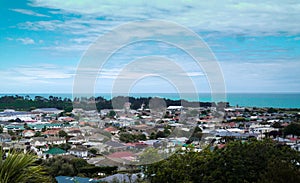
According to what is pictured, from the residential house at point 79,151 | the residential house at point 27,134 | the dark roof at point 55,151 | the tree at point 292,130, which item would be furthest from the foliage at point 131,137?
the tree at point 292,130

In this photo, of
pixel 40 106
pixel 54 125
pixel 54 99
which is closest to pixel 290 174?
pixel 54 125

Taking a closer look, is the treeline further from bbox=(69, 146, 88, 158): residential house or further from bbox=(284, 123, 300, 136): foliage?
bbox=(284, 123, 300, 136): foliage

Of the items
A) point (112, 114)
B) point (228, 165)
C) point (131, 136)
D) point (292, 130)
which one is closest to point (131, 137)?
point (131, 136)

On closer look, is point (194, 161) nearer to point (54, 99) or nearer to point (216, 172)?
point (216, 172)

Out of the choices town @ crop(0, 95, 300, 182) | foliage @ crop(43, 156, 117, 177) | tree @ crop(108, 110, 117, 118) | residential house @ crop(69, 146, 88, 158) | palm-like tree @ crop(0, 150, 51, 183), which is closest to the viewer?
palm-like tree @ crop(0, 150, 51, 183)

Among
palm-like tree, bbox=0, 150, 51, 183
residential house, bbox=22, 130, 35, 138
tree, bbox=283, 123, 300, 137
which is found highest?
palm-like tree, bbox=0, 150, 51, 183

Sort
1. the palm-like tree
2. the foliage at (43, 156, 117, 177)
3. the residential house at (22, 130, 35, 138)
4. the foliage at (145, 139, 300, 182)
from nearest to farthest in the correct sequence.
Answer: the palm-like tree, the foliage at (145, 139, 300, 182), the foliage at (43, 156, 117, 177), the residential house at (22, 130, 35, 138)

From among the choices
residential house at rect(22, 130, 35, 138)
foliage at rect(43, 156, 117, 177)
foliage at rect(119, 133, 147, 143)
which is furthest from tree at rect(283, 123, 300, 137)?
residential house at rect(22, 130, 35, 138)

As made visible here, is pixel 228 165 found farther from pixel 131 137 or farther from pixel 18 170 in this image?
pixel 131 137
